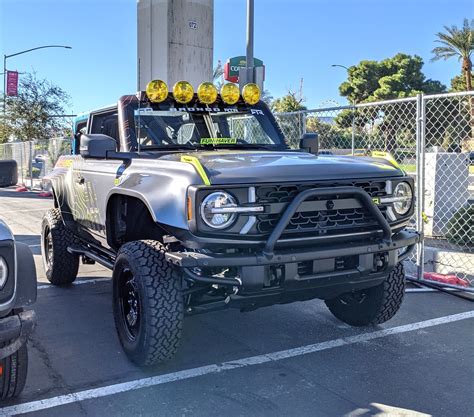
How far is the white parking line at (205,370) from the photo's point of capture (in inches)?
122

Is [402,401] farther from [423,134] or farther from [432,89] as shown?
[432,89]

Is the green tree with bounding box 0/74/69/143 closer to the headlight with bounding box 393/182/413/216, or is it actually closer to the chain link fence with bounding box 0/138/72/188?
the chain link fence with bounding box 0/138/72/188

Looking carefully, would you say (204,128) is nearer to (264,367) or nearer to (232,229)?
(232,229)

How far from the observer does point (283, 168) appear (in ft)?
10.8

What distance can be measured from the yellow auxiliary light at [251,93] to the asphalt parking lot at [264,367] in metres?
2.01

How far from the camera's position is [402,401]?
3176mm

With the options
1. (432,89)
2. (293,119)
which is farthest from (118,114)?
(432,89)

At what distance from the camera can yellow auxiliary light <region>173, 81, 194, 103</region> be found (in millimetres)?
4320

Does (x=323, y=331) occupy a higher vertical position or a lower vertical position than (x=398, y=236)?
lower

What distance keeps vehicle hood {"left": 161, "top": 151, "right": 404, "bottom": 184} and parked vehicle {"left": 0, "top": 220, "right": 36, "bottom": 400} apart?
3.72ft

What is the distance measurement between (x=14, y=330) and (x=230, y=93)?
2.89m

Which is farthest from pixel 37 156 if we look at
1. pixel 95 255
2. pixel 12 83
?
pixel 95 255

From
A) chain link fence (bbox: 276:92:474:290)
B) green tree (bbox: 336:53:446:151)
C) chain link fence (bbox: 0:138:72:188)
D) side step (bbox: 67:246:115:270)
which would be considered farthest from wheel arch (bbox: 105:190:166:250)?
green tree (bbox: 336:53:446:151)

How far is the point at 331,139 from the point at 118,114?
539 centimetres
